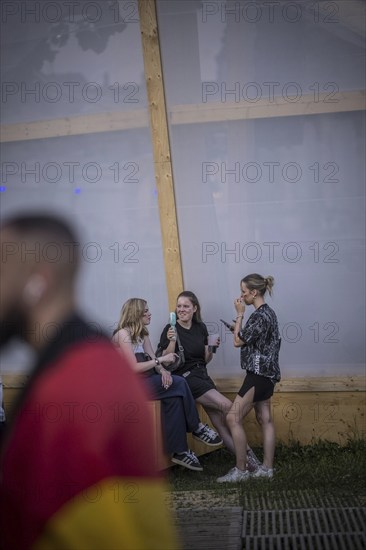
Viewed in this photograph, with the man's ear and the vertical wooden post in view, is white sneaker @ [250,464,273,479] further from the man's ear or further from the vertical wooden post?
the man's ear

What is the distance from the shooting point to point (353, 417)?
7.80 meters

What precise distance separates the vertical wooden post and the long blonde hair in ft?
3.13

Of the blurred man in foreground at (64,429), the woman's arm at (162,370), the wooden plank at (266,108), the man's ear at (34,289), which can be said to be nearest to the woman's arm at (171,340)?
the woman's arm at (162,370)

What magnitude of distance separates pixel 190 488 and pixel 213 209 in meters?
2.83

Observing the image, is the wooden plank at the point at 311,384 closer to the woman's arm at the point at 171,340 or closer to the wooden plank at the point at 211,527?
the woman's arm at the point at 171,340

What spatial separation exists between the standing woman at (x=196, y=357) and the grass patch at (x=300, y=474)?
0.43m

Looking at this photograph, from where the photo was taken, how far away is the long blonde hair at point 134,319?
723cm

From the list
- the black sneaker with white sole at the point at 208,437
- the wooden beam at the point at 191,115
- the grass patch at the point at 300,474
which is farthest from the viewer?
the wooden beam at the point at 191,115

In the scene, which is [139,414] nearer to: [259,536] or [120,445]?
[120,445]

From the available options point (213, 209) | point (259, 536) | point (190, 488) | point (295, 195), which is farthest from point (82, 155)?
point (259, 536)

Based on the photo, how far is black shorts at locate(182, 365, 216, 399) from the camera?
24.7ft

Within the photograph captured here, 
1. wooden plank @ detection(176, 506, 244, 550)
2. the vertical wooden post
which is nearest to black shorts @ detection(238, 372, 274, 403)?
wooden plank @ detection(176, 506, 244, 550)

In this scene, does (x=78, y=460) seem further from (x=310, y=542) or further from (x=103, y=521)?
(x=310, y=542)

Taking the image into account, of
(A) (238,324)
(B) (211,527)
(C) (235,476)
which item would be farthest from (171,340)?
(B) (211,527)
